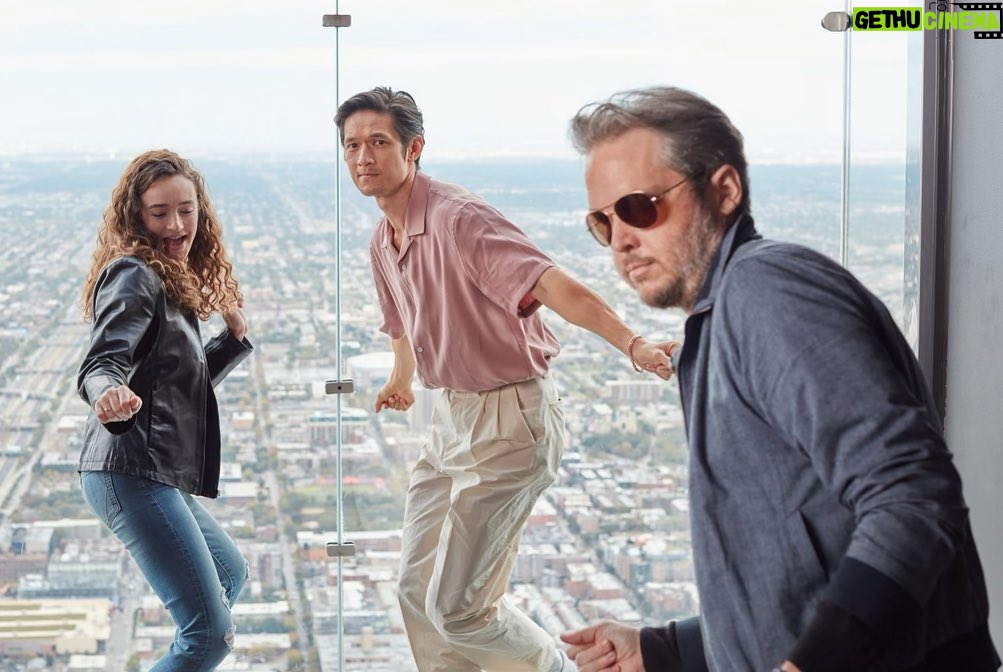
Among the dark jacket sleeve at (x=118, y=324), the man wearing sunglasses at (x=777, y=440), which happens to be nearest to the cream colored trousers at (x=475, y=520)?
the dark jacket sleeve at (x=118, y=324)

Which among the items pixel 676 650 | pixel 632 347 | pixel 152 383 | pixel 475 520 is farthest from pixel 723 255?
pixel 152 383

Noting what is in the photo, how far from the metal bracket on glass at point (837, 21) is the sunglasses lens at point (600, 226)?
1.88 m

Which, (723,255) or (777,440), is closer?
(777,440)

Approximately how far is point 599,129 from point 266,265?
6.12ft

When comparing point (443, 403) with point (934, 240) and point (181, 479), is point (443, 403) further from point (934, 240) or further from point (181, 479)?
point (934, 240)

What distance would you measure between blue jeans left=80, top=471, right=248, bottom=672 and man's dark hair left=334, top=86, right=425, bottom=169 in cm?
97

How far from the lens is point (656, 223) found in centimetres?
156

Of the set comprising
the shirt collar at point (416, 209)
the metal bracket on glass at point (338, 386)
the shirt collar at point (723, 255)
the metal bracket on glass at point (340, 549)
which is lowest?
the metal bracket on glass at point (340, 549)

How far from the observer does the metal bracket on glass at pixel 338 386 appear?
325 centimetres

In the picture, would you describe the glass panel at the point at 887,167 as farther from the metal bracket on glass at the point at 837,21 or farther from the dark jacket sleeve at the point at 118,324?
the dark jacket sleeve at the point at 118,324

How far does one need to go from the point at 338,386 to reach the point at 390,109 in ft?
2.60

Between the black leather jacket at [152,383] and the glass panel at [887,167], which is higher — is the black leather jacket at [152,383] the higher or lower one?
the lower one

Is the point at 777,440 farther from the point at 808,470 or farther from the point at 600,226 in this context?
the point at 600,226

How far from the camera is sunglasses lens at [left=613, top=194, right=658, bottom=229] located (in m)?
1.55
